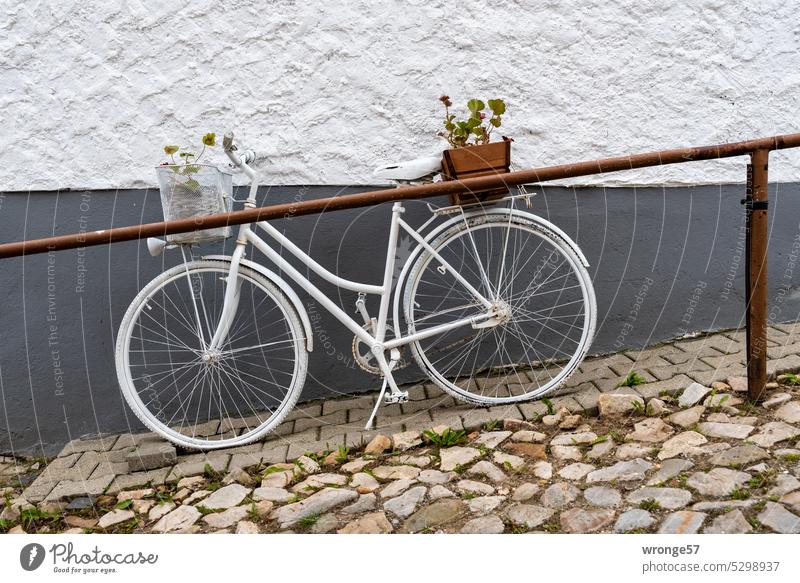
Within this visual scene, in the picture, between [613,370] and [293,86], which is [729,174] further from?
[293,86]

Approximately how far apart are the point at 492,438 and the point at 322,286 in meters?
1.18

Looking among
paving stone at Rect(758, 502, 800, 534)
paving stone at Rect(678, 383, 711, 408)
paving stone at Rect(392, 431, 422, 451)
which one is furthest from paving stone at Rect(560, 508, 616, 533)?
paving stone at Rect(678, 383, 711, 408)

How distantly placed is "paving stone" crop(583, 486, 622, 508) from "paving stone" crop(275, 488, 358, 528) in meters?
0.84

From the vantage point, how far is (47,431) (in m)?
3.68

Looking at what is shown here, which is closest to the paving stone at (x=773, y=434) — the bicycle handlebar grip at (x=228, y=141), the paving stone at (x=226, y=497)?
the paving stone at (x=226, y=497)

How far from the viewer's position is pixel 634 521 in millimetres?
2203

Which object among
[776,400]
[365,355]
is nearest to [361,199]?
[365,355]

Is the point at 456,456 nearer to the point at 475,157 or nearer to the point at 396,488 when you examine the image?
the point at 396,488

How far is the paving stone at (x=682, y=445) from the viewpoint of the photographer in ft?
8.56

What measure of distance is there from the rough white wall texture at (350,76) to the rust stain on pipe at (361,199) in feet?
2.83

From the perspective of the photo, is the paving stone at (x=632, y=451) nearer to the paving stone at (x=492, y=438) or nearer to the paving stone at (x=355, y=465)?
the paving stone at (x=492, y=438)

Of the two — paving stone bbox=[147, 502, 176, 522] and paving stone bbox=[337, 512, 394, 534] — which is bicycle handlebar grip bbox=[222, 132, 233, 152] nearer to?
paving stone bbox=[147, 502, 176, 522]

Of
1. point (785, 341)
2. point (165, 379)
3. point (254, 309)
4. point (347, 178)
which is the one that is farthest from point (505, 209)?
point (165, 379)

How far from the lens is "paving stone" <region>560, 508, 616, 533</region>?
221 centimetres
